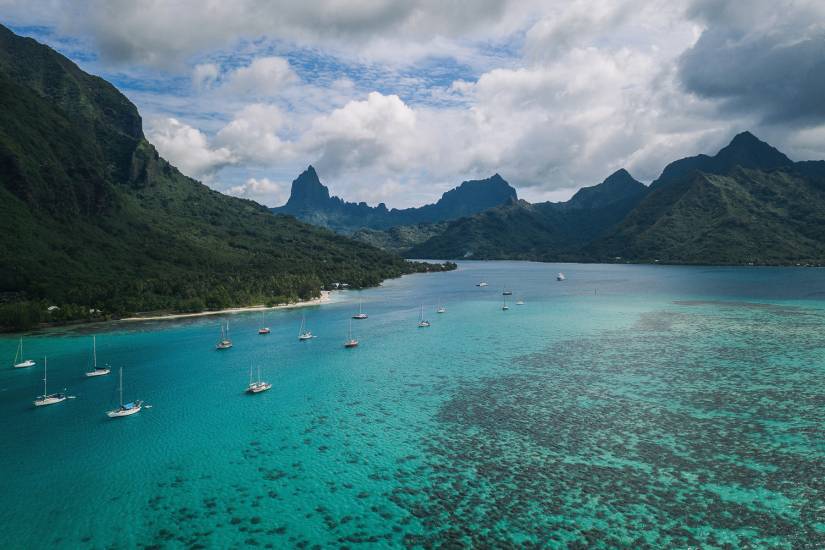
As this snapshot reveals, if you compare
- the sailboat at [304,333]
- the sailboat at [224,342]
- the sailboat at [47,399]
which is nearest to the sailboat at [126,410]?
the sailboat at [47,399]

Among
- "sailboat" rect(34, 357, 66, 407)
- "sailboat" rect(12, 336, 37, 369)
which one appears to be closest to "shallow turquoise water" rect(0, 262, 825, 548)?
"sailboat" rect(34, 357, 66, 407)

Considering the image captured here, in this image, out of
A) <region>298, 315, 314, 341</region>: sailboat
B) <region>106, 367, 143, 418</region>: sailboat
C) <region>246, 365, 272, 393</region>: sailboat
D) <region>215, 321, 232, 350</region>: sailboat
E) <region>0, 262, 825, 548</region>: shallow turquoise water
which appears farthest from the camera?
<region>298, 315, 314, 341</region>: sailboat

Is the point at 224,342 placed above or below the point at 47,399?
above

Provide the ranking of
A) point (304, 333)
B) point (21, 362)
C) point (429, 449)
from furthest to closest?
1. point (304, 333)
2. point (21, 362)
3. point (429, 449)

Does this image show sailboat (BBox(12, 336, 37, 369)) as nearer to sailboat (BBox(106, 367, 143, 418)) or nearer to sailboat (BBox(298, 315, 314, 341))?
sailboat (BBox(106, 367, 143, 418))

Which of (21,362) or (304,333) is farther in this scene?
(304,333)

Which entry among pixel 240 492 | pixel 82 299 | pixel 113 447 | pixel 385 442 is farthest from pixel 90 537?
pixel 82 299

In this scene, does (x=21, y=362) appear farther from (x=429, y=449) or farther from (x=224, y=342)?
(x=429, y=449)

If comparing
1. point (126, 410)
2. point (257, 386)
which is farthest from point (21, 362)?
point (257, 386)

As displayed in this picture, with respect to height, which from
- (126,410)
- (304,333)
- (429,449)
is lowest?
(429,449)

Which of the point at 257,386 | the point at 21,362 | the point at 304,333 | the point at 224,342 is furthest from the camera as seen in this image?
the point at 304,333
